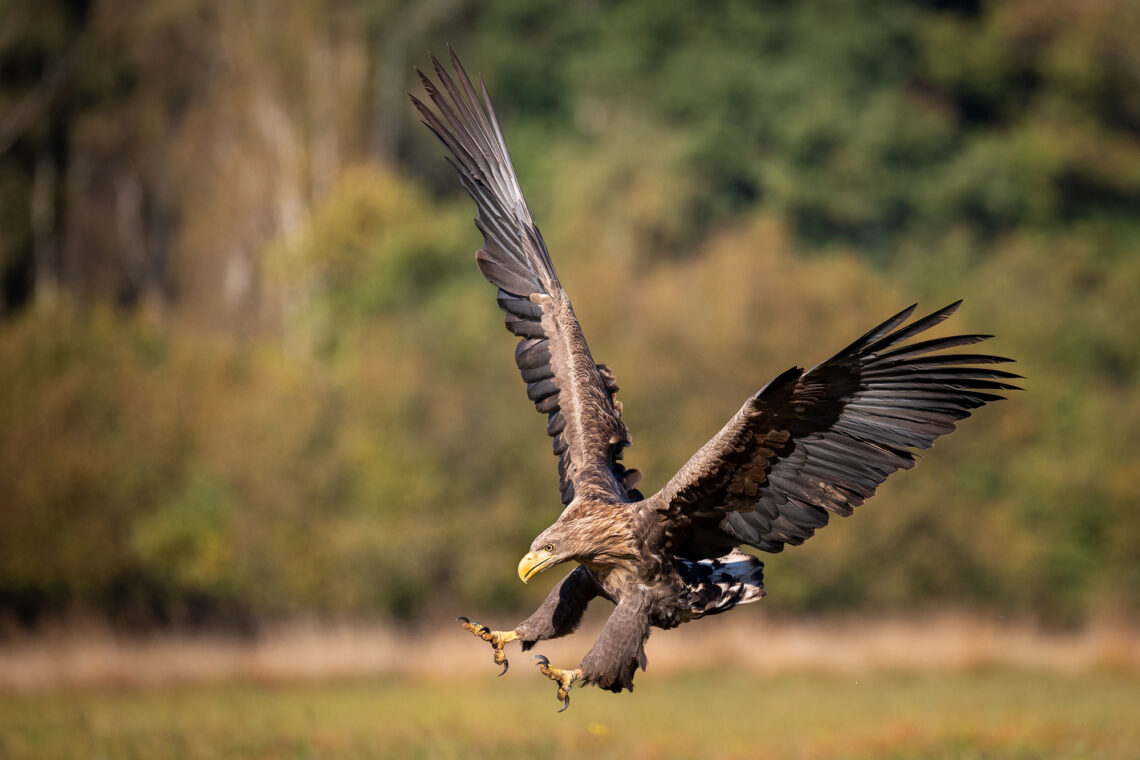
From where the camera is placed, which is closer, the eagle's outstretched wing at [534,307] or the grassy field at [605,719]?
the eagle's outstretched wing at [534,307]

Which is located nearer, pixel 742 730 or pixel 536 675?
pixel 742 730

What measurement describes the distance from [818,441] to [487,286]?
114 feet

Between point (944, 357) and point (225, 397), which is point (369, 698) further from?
point (944, 357)

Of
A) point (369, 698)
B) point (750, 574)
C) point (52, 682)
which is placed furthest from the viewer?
point (52, 682)

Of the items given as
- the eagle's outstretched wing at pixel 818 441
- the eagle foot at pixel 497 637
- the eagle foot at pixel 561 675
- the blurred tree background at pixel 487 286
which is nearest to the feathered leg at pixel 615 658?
the eagle foot at pixel 561 675

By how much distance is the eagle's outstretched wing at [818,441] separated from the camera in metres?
7.82

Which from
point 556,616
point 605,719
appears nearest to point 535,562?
point 556,616

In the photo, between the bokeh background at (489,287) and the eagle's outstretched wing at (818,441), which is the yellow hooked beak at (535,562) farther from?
the bokeh background at (489,287)

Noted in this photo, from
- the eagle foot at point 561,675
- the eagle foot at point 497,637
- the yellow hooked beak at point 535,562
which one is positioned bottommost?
the eagle foot at point 561,675

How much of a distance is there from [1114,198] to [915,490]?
19.0 meters

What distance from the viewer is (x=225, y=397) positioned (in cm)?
3416

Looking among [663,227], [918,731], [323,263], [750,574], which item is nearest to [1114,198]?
[663,227]

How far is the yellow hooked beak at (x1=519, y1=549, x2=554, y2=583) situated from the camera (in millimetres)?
7984

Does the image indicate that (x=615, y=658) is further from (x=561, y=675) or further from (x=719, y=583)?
(x=719, y=583)
